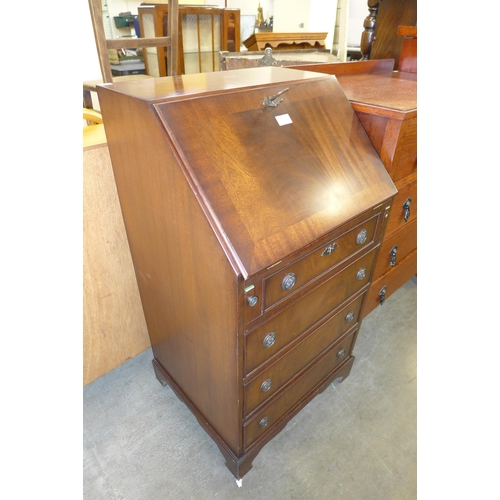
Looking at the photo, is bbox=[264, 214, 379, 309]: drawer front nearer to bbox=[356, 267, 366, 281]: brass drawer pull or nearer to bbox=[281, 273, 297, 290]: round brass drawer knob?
bbox=[281, 273, 297, 290]: round brass drawer knob

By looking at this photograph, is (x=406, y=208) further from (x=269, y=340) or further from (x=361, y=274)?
(x=269, y=340)

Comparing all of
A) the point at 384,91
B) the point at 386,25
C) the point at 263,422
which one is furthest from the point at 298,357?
the point at 386,25

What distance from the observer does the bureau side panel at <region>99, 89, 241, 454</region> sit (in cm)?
80

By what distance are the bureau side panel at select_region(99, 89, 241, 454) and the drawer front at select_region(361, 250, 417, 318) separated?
863mm

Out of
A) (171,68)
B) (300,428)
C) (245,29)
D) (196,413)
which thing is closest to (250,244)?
(196,413)

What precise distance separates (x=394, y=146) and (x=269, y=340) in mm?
770

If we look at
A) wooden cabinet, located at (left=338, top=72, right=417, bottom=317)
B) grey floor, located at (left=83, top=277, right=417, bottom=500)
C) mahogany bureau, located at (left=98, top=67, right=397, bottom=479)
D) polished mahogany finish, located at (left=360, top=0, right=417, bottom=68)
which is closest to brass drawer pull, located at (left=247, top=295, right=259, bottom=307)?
mahogany bureau, located at (left=98, top=67, right=397, bottom=479)

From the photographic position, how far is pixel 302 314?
1046 mm

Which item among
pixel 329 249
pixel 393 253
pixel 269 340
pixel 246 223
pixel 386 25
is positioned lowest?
pixel 393 253

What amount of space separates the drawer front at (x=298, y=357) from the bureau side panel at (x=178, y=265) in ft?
0.23

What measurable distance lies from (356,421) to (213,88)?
1.44 metres

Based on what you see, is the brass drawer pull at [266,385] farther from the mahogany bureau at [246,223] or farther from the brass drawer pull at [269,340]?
the brass drawer pull at [269,340]

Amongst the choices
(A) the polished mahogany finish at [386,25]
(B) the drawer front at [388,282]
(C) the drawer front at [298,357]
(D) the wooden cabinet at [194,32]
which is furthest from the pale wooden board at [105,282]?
(D) the wooden cabinet at [194,32]

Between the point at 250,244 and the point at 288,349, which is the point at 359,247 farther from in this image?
the point at 250,244
